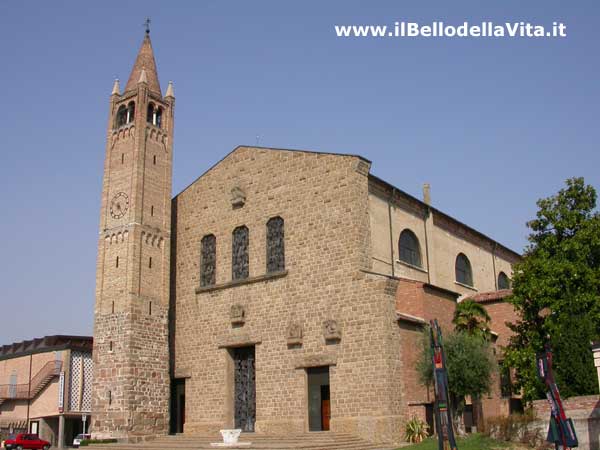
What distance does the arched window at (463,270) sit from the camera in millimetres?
36750

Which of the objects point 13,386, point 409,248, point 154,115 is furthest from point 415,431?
point 13,386

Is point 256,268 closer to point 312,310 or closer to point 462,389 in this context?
point 312,310

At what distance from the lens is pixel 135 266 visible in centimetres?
3023

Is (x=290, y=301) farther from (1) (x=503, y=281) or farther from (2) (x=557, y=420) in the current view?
(1) (x=503, y=281)

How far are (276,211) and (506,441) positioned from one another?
13.5 m

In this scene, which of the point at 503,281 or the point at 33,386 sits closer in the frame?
the point at 33,386

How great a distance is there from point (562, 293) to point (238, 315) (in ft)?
44.2

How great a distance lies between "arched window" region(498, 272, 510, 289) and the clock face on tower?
75.7 ft

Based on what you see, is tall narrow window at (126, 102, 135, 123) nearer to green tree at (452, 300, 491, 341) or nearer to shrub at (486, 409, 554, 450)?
green tree at (452, 300, 491, 341)

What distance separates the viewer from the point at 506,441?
2273 centimetres

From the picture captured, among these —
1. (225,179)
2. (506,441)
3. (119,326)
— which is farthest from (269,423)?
(225,179)

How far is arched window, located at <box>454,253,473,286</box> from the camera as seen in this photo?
36750 millimetres

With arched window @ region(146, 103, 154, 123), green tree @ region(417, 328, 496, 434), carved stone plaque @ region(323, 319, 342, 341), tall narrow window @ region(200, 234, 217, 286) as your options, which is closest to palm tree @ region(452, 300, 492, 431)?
green tree @ region(417, 328, 496, 434)

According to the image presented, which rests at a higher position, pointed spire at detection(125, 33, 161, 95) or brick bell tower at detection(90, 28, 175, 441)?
pointed spire at detection(125, 33, 161, 95)
